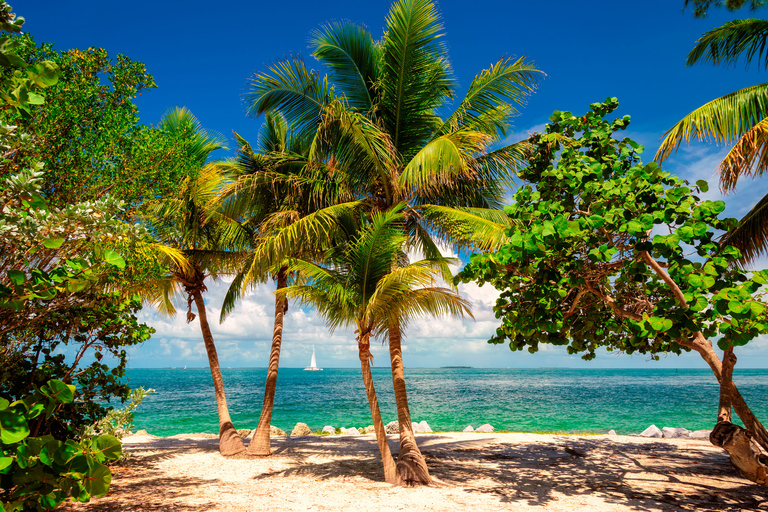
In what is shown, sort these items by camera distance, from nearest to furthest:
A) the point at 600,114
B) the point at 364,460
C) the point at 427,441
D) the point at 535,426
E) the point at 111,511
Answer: the point at 111,511, the point at 600,114, the point at 364,460, the point at 427,441, the point at 535,426

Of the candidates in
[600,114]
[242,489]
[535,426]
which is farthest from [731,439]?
[535,426]

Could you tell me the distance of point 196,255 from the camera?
438 inches

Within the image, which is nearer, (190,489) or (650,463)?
(190,489)

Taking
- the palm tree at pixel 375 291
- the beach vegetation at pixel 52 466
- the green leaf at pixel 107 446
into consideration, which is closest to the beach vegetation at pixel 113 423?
the beach vegetation at pixel 52 466

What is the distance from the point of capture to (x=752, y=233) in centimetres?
771

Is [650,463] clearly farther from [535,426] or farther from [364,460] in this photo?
[535,426]

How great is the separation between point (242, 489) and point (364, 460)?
299 cm

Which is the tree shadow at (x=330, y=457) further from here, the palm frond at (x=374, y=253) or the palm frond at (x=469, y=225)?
the palm frond at (x=469, y=225)

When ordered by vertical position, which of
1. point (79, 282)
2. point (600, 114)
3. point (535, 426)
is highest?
point (600, 114)

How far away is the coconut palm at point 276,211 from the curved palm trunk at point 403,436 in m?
2.43

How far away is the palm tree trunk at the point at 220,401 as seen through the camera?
10047mm

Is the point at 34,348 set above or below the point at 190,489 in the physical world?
above

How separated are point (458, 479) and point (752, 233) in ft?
22.4

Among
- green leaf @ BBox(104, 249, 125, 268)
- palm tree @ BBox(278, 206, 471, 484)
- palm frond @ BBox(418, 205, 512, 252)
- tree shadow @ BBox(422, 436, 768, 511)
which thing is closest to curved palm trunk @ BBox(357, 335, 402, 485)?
palm tree @ BBox(278, 206, 471, 484)
